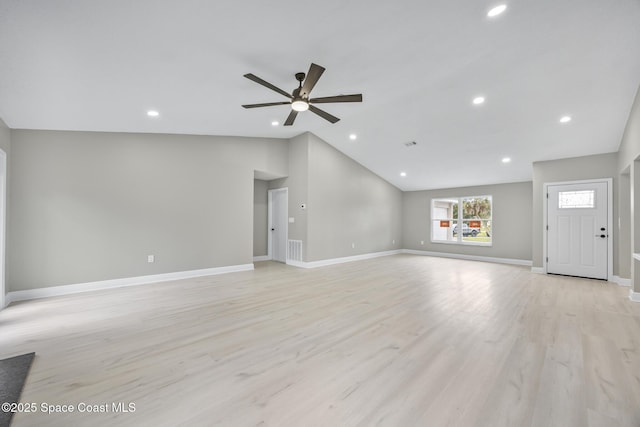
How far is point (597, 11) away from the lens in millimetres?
2586

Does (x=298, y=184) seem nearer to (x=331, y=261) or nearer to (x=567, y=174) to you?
(x=331, y=261)

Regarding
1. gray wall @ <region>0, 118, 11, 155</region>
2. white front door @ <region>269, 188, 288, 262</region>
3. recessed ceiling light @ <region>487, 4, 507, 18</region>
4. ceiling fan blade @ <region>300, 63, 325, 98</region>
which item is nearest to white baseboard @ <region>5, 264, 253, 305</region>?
white front door @ <region>269, 188, 288, 262</region>

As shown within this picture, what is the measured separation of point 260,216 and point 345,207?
2.40 meters

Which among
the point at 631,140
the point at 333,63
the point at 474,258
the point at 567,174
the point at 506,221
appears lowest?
the point at 474,258

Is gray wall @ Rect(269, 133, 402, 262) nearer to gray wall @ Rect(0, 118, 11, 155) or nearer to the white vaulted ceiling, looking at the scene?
the white vaulted ceiling

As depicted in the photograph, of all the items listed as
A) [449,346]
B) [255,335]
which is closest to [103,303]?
[255,335]

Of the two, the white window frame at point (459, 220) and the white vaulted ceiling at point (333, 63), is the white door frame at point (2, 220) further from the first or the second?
the white window frame at point (459, 220)

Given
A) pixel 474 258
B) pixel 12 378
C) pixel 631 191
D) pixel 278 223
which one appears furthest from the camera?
pixel 474 258

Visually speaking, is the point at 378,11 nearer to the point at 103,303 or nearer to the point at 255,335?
the point at 255,335

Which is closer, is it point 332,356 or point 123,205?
point 332,356

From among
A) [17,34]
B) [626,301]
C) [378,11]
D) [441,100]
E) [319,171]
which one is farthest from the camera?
[319,171]

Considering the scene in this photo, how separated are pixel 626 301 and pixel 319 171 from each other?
577 centimetres

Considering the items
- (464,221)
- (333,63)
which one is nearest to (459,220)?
(464,221)

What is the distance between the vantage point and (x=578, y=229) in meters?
5.59
